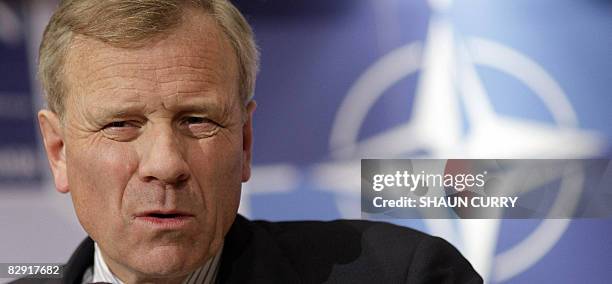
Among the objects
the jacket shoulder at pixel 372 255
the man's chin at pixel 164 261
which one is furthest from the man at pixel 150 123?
the jacket shoulder at pixel 372 255

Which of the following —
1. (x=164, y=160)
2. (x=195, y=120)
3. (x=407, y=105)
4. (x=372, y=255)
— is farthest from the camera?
(x=407, y=105)

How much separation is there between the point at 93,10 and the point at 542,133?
6.92ft

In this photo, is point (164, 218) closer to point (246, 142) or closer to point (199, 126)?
point (199, 126)

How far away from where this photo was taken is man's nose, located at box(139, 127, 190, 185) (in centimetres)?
128

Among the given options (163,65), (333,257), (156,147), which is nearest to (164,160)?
(156,147)

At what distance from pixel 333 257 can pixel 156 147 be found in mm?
560

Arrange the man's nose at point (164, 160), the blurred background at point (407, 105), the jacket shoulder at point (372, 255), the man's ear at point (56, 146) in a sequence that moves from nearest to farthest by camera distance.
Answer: the man's nose at point (164, 160)
the man's ear at point (56, 146)
the jacket shoulder at point (372, 255)
the blurred background at point (407, 105)

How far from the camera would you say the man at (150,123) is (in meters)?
1.32

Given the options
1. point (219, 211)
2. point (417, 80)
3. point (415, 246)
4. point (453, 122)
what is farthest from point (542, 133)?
point (219, 211)

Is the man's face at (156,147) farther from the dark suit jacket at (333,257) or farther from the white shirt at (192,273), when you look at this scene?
the dark suit jacket at (333,257)

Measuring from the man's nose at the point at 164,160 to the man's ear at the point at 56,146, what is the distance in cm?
28

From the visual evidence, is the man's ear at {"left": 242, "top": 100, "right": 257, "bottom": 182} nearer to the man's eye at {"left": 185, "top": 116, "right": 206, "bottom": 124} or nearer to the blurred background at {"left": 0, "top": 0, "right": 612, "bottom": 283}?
the man's eye at {"left": 185, "top": 116, "right": 206, "bottom": 124}

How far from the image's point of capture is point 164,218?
4.34 ft

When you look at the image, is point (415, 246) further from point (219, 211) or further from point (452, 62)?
point (452, 62)
